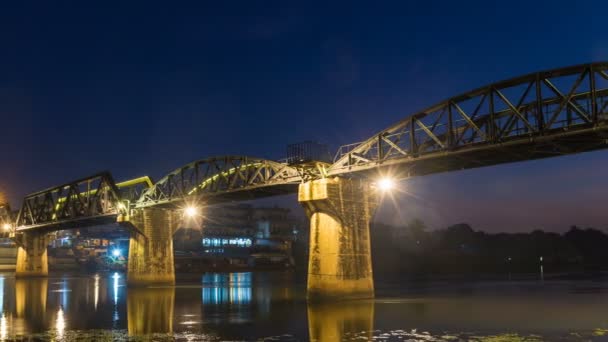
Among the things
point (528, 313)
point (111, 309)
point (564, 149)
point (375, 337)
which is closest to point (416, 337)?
point (375, 337)

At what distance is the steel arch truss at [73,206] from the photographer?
9219cm

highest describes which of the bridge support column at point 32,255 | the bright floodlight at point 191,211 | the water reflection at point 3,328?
the bright floodlight at point 191,211

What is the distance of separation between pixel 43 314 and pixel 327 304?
22393 millimetres

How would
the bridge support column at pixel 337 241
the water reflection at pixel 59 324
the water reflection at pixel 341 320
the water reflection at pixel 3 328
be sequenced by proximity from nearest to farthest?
the water reflection at pixel 341 320, the water reflection at pixel 3 328, the water reflection at pixel 59 324, the bridge support column at pixel 337 241

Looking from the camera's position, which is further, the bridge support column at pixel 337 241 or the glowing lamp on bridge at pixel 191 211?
the glowing lamp on bridge at pixel 191 211

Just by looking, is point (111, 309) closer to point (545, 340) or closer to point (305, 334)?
point (305, 334)

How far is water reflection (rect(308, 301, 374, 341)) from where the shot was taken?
3137 centimetres

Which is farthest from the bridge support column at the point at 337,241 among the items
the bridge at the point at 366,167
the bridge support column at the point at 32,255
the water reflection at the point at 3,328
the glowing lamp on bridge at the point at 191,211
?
the bridge support column at the point at 32,255


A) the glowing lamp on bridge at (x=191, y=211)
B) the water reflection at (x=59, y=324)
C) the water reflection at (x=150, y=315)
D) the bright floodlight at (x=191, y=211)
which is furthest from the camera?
the bright floodlight at (x=191, y=211)

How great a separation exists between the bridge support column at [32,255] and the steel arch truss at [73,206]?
3.58 meters

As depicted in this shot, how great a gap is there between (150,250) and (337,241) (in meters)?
40.6

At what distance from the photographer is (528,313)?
4222cm

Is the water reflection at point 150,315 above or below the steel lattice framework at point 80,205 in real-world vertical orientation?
below

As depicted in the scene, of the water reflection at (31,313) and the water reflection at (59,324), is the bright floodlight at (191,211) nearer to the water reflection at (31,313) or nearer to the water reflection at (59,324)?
the water reflection at (31,313)
